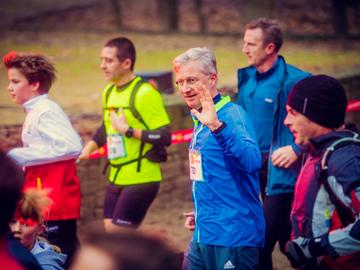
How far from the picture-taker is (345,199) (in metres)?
4.25

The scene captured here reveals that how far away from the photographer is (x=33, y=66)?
5.69 meters

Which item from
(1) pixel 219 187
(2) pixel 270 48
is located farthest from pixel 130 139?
(1) pixel 219 187

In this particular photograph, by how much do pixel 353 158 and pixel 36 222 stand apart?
1558 mm

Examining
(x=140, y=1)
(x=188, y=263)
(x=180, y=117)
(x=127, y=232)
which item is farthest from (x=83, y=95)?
(x=140, y=1)

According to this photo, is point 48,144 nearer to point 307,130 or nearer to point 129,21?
point 307,130

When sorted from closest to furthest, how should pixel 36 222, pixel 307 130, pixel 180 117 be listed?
pixel 36 222, pixel 307 130, pixel 180 117

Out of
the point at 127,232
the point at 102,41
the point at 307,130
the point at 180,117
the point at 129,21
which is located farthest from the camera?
the point at 129,21

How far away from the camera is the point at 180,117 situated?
912 centimetres

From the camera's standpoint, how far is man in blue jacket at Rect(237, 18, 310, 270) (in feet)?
19.4

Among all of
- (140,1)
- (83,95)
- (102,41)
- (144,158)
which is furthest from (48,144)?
(140,1)

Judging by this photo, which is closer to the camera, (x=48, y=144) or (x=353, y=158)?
(x=353, y=158)

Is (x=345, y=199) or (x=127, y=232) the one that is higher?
(x=127, y=232)

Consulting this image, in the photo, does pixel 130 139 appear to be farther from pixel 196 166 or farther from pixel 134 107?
pixel 196 166

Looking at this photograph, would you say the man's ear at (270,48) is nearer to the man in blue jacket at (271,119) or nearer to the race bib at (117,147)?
the man in blue jacket at (271,119)
